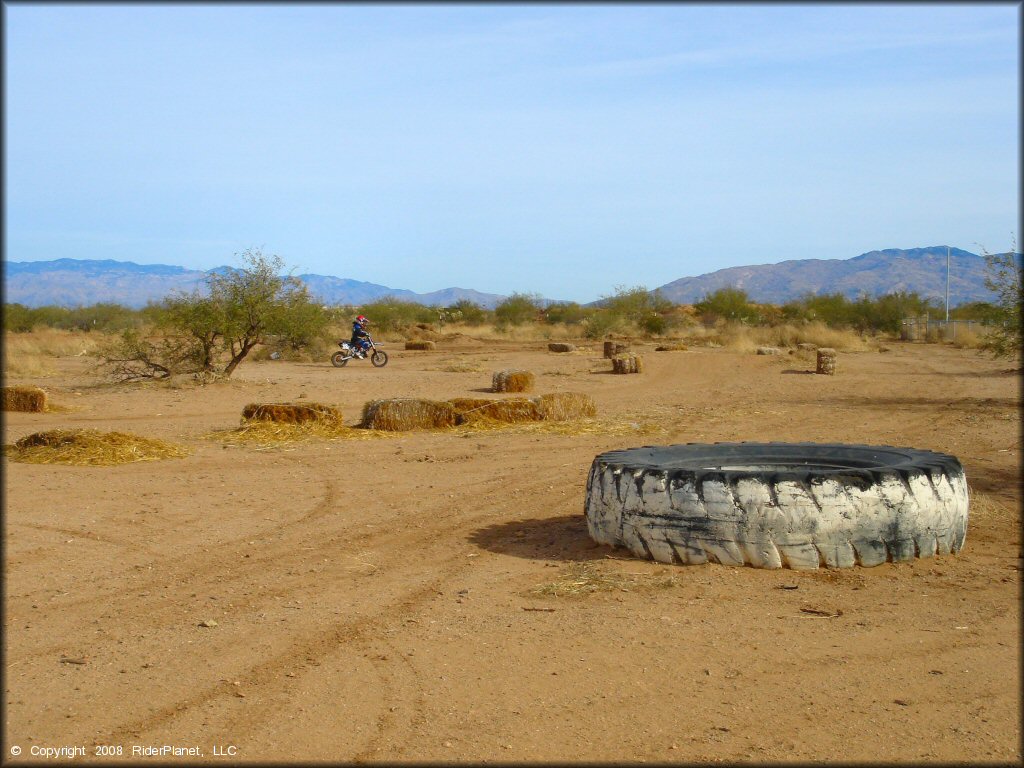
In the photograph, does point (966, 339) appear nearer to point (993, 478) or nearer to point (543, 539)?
point (993, 478)

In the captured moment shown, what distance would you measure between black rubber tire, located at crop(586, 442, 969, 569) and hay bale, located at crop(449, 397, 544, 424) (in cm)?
717

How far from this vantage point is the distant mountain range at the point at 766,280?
4709cm

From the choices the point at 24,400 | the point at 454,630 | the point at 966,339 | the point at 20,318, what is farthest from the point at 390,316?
the point at 454,630

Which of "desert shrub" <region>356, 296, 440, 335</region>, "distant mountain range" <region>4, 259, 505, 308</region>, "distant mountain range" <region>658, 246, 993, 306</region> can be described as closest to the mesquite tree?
"distant mountain range" <region>4, 259, 505, 308</region>

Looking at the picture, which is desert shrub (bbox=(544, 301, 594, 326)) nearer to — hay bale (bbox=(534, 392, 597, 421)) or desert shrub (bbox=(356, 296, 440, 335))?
desert shrub (bbox=(356, 296, 440, 335))

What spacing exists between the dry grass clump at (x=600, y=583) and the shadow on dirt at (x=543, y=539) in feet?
1.50

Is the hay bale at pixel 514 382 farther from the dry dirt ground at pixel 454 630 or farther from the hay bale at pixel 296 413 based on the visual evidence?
the dry dirt ground at pixel 454 630

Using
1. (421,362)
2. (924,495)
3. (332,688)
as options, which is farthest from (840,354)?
(332,688)

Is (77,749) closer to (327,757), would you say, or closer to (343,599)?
(327,757)

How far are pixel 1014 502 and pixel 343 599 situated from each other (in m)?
5.72

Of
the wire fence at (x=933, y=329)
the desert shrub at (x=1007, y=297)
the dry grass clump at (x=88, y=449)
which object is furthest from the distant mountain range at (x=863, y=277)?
the dry grass clump at (x=88, y=449)

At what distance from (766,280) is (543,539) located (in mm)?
174935

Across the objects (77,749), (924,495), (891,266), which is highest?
(891,266)

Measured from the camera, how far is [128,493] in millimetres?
9062
